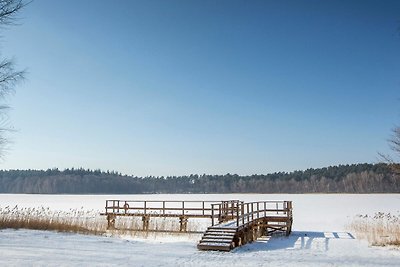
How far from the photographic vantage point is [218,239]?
54.9 ft

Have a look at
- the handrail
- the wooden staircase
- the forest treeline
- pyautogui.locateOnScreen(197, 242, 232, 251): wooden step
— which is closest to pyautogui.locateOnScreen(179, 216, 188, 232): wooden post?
the handrail

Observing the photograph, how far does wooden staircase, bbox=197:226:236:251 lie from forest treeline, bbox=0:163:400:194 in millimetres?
105210

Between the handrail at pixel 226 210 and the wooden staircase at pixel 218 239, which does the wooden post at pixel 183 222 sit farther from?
the wooden staircase at pixel 218 239

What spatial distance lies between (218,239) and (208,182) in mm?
154506

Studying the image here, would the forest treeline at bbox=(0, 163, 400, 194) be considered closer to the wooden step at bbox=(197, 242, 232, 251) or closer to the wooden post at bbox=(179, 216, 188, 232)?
the wooden post at bbox=(179, 216, 188, 232)

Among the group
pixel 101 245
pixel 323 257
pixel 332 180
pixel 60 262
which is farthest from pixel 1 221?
pixel 332 180

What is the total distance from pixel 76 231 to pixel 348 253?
12.9m

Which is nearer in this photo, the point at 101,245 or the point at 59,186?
the point at 101,245

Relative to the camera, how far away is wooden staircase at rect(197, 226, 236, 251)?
52.9 feet

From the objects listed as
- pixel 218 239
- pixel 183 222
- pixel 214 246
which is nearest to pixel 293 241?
pixel 218 239

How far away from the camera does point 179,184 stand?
595 ft

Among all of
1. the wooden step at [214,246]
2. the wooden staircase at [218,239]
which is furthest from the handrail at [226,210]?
the wooden step at [214,246]

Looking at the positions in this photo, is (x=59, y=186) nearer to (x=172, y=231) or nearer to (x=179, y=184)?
(x=179, y=184)

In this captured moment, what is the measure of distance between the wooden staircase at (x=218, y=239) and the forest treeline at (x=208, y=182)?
345ft
